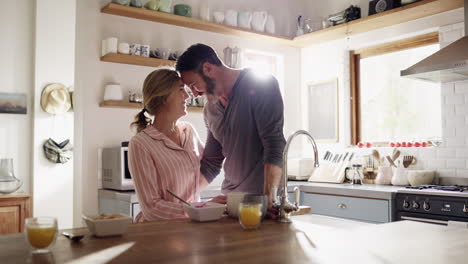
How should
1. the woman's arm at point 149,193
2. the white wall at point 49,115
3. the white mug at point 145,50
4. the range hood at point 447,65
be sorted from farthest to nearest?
the white wall at point 49,115 < the white mug at point 145,50 < the range hood at point 447,65 < the woman's arm at point 149,193

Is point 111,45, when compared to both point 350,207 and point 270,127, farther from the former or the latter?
point 350,207

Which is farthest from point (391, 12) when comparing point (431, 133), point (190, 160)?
point (190, 160)

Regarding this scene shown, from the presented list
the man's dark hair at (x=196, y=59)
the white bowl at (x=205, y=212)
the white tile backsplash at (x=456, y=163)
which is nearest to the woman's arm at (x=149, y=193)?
the white bowl at (x=205, y=212)

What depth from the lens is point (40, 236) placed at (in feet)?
4.27

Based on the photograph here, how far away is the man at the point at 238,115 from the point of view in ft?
6.92

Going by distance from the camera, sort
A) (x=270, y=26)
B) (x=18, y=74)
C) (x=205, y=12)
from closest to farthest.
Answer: (x=205, y=12)
(x=270, y=26)
(x=18, y=74)

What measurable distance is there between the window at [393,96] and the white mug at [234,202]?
2.85m

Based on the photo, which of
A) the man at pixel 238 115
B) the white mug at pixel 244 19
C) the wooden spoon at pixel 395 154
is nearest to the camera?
the man at pixel 238 115

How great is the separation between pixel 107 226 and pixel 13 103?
4.14 m

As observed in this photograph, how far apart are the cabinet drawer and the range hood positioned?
1.07 meters

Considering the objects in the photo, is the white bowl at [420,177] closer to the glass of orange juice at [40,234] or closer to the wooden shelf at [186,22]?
the wooden shelf at [186,22]

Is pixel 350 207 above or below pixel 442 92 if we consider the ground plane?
below

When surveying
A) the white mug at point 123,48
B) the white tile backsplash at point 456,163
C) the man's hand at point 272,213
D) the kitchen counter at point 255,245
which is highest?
the white mug at point 123,48

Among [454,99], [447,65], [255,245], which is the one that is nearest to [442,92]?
[454,99]
